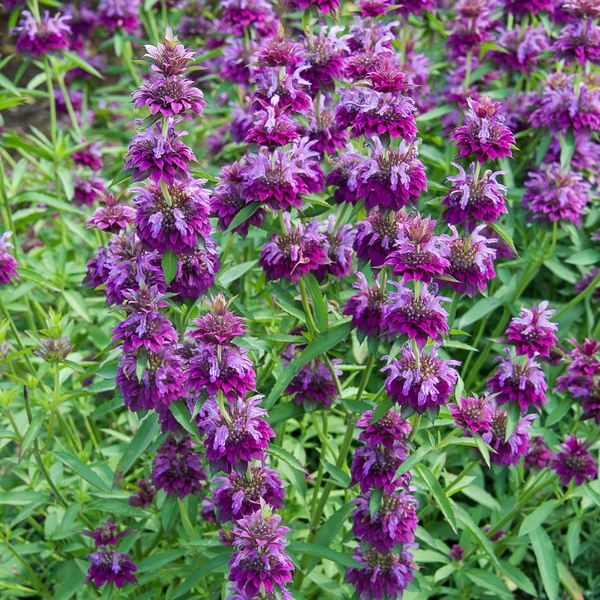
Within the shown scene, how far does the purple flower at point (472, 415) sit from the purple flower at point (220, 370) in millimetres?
806

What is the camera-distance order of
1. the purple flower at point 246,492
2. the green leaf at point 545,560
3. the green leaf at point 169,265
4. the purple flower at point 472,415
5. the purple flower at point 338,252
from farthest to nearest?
1. the green leaf at point 545,560
2. the purple flower at point 338,252
3. the purple flower at point 472,415
4. the purple flower at point 246,492
5. the green leaf at point 169,265

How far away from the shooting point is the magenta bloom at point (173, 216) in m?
2.59

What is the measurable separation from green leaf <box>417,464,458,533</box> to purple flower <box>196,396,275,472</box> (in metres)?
0.63

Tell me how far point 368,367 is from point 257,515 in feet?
2.35

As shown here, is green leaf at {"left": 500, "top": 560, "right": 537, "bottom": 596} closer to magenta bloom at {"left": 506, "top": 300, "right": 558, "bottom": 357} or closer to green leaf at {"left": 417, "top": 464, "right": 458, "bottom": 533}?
green leaf at {"left": 417, "top": 464, "right": 458, "bottom": 533}

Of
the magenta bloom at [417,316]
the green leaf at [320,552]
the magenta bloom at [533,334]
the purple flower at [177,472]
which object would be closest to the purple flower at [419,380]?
the magenta bloom at [417,316]

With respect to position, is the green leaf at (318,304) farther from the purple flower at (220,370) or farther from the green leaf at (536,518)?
the green leaf at (536,518)

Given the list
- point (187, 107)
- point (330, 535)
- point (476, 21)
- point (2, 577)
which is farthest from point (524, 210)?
point (2, 577)

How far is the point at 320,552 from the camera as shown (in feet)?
9.69

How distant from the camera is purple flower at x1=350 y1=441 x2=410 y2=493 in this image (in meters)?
2.88

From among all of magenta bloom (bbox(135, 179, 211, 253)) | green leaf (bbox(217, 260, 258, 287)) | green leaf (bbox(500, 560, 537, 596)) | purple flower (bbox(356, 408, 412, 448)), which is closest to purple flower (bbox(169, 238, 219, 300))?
magenta bloom (bbox(135, 179, 211, 253))

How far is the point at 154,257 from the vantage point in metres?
2.71

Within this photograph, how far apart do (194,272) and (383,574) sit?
142 cm

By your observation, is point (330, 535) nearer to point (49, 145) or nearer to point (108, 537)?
point (108, 537)
